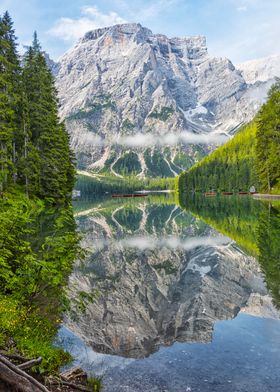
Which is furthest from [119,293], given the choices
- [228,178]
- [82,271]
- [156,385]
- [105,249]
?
[228,178]

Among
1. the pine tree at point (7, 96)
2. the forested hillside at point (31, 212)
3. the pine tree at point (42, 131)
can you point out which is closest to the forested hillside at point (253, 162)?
the forested hillside at point (31, 212)

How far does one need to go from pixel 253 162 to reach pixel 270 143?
239ft

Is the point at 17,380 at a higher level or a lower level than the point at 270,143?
lower

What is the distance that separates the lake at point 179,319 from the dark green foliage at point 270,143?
44.0 metres

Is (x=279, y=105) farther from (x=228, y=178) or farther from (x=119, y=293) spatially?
(x=228, y=178)

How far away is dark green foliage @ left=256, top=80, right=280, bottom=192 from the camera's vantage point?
66.6 metres

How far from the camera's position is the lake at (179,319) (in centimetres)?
908

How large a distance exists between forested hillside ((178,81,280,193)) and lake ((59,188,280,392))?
1851 inches

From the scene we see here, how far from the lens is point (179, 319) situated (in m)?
13.5

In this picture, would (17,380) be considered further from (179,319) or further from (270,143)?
(270,143)

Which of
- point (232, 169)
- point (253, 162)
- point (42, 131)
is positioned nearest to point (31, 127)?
point (42, 131)

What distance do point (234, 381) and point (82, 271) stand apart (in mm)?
13046

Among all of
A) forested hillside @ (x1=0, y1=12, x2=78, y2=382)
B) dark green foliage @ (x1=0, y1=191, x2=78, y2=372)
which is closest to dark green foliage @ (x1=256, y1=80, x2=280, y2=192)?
forested hillside @ (x1=0, y1=12, x2=78, y2=382)

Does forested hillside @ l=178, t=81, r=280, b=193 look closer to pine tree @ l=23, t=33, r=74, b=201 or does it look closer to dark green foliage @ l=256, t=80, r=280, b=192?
dark green foliage @ l=256, t=80, r=280, b=192
